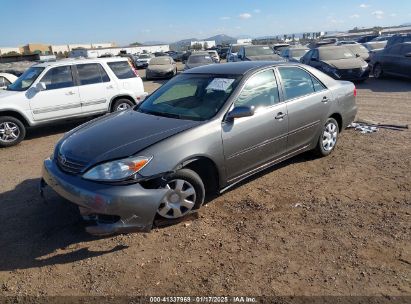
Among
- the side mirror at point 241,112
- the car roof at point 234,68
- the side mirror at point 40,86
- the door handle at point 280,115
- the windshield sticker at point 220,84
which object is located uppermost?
the car roof at point 234,68

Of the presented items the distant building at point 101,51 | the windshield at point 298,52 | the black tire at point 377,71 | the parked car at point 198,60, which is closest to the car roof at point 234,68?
the black tire at point 377,71

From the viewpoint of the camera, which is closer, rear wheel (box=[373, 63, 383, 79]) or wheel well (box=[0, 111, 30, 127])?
wheel well (box=[0, 111, 30, 127])

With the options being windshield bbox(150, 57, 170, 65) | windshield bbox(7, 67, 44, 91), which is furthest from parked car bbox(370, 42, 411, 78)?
windshield bbox(7, 67, 44, 91)

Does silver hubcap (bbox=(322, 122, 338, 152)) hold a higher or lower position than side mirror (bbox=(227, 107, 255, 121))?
lower

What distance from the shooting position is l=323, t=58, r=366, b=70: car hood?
44.9ft

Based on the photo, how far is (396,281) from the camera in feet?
9.80

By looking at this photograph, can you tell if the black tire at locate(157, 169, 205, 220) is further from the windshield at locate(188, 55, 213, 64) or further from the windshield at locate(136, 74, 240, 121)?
the windshield at locate(188, 55, 213, 64)

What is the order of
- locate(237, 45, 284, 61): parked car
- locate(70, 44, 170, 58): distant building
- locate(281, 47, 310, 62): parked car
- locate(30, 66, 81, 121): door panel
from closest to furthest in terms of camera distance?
locate(30, 66, 81, 121): door panel, locate(237, 45, 284, 61): parked car, locate(281, 47, 310, 62): parked car, locate(70, 44, 170, 58): distant building

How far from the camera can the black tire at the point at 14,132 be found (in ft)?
25.0

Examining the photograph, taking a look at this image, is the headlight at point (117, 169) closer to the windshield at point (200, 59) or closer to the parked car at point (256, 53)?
the parked car at point (256, 53)

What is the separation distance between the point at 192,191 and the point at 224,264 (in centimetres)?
91

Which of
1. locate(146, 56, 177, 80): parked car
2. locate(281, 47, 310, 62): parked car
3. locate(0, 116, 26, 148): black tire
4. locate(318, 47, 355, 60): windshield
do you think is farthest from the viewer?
locate(146, 56, 177, 80): parked car

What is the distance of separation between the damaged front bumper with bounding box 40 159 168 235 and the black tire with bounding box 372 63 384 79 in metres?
14.6

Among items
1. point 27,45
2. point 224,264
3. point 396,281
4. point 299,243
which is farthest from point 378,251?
point 27,45
